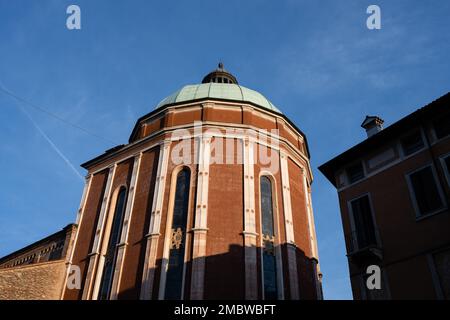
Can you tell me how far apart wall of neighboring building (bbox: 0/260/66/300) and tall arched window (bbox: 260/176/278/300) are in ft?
38.4

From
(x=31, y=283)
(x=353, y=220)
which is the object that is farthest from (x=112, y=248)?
(x=353, y=220)

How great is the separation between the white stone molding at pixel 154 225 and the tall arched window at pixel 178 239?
2.48ft

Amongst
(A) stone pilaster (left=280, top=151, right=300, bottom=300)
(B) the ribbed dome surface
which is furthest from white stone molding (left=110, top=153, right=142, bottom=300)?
(A) stone pilaster (left=280, top=151, right=300, bottom=300)

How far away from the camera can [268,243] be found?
22.3 m

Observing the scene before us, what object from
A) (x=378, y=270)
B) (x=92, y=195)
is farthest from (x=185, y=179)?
(x=378, y=270)

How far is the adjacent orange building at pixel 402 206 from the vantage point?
14.3 meters

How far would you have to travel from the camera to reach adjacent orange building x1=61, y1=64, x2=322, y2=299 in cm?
2097

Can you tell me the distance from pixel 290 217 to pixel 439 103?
33.6 feet

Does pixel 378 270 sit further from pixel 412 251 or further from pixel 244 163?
pixel 244 163

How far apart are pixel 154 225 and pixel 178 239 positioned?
1.52 meters

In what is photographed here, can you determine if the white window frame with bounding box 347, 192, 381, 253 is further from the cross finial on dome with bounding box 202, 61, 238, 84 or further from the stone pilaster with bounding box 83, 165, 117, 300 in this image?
the cross finial on dome with bounding box 202, 61, 238, 84

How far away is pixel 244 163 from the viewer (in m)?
24.4

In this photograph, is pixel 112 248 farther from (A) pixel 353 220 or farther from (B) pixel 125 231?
(A) pixel 353 220

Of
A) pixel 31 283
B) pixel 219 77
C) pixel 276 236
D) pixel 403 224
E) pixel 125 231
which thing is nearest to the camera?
pixel 403 224
